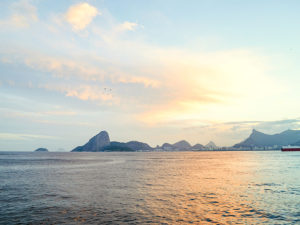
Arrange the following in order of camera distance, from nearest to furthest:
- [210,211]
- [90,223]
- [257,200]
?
[90,223] < [210,211] < [257,200]

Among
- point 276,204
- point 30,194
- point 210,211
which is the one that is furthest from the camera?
point 30,194

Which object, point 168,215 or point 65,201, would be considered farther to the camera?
point 65,201

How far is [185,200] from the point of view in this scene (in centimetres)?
3375

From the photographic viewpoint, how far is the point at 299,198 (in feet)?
111

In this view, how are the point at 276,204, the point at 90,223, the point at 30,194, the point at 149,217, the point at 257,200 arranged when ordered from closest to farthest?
the point at 90,223, the point at 149,217, the point at 276,204, the point at 257,200, the point at 30,194

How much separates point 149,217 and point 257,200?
1875 centimetres

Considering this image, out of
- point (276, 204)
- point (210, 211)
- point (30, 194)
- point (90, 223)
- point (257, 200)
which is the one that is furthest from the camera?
point (30, 194)

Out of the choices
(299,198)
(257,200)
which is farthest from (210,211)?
(299,198)

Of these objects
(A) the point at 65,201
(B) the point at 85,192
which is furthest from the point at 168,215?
(B) the point at 85,192

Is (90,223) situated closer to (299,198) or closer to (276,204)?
(276,204)

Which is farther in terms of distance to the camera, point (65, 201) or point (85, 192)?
point (85, 192)

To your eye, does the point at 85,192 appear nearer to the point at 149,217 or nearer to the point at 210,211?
the point at 149,217

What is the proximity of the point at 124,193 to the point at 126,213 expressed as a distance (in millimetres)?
12853

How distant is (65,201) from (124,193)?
418 inches
